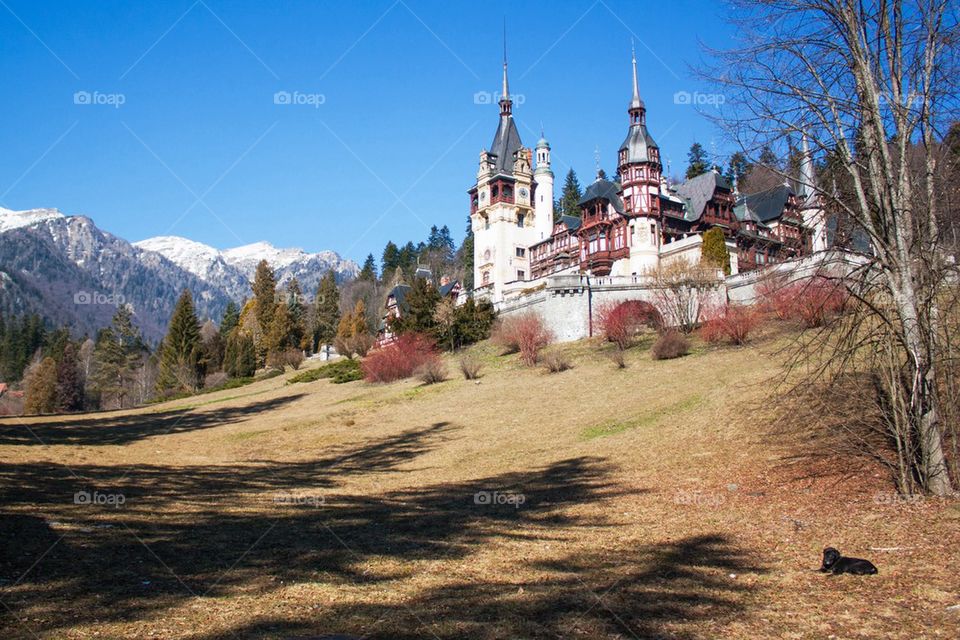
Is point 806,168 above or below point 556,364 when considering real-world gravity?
above

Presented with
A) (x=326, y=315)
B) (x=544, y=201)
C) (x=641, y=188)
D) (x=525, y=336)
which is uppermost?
(x=544, y=201)

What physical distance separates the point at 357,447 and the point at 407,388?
499 inches

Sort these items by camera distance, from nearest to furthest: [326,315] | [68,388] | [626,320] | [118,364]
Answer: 1. [626,320]
2. [68,388]
3. [118,364]
4. [326,315]

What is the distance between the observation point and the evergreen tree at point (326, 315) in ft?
270

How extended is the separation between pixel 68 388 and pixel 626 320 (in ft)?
185

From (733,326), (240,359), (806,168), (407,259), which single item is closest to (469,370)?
(733,326)

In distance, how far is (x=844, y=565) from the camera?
7.05 metres

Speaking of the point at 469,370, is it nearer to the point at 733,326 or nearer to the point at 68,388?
the point at 733,326

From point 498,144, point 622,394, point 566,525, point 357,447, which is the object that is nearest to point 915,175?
point 566,525

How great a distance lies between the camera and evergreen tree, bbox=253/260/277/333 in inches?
2891

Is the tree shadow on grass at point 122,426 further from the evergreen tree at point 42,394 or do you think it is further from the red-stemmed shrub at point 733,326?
the evergreen tree at point 42,394

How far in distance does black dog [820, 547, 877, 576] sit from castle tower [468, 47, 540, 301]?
5632cm

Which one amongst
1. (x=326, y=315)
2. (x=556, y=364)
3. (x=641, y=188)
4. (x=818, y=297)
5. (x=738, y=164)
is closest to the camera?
(x=738, y=164)

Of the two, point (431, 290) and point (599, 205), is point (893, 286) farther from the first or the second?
point (599, 205)
